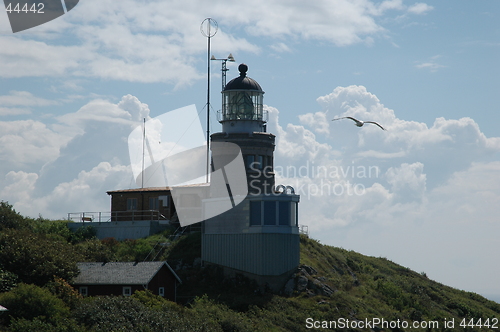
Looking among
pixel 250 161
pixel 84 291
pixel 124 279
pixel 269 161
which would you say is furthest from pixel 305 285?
pixel 84 291

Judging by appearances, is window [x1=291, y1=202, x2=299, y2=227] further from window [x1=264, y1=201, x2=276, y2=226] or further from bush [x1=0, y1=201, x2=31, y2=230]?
bush [x1=0, y1=201, x2=31, y2=230]

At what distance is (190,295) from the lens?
139 feet

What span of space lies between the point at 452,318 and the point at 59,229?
98.0ft

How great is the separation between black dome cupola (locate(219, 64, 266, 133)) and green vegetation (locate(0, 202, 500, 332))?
919 cm

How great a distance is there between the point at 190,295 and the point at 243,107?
16.4 m

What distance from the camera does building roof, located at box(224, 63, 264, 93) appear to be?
52.8m

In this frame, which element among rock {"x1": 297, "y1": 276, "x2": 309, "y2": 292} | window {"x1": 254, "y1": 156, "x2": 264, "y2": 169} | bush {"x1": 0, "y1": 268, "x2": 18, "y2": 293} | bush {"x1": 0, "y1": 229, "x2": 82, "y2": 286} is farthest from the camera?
window {"x1": 254, "y1": 156, "x2": 264, "y2": 169}

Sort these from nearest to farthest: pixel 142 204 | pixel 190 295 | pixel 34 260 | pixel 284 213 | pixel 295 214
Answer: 1. pixel 34 260
2. pixel 190 295
3. pixel 284 213
4. pixel 295 214
5. pixel 142 204

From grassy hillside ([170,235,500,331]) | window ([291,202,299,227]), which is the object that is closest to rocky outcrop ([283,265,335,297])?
grassy hillside ([170,235,500,331])

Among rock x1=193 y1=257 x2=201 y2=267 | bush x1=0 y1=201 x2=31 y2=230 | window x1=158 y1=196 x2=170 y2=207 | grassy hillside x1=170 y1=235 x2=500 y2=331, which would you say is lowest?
grassy hillside x1=170 y1=235 x2=500 y2=331

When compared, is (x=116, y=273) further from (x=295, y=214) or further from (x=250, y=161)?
(x=250, y=161)

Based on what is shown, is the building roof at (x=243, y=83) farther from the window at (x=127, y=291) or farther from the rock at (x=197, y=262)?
the window at (x=127, y=291)

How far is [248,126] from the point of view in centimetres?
5234

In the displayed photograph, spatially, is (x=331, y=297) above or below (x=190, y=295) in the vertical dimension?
below
